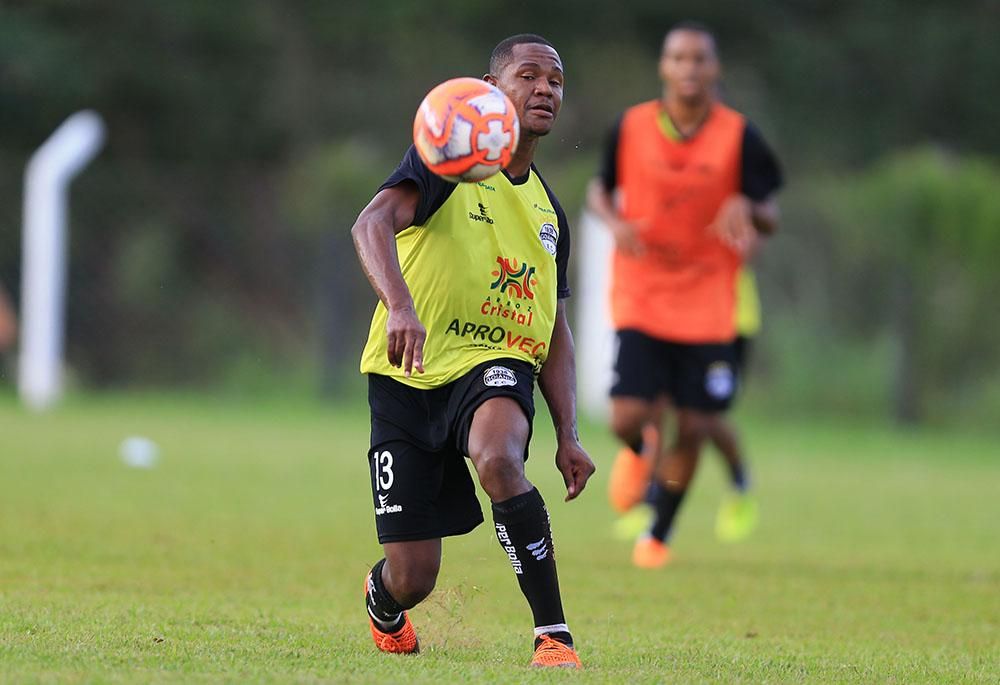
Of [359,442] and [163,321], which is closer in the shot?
[359,442]

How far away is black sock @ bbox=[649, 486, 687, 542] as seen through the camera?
9445 mm

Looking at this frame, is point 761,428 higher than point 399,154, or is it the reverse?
point 399,154

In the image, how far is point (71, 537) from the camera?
894 cm

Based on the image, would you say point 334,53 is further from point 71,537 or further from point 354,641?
point 354,641

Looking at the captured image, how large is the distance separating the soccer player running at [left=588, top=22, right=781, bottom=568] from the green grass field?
72 cm

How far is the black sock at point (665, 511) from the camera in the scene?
9.45 metres

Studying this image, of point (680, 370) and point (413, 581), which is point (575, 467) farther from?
point (680, 370)

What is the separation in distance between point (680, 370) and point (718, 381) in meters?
0.24

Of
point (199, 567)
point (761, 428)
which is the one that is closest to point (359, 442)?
point (761, 428)

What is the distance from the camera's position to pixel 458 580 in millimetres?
8180

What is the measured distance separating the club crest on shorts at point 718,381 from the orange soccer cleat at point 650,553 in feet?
2.86

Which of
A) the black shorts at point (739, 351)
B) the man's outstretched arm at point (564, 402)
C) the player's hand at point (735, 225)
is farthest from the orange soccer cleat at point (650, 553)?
the man's outstretched arm at point (564, 402)

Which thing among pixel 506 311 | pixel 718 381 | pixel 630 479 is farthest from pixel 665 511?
pixel 506 311

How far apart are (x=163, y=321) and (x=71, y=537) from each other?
59.4 feet
